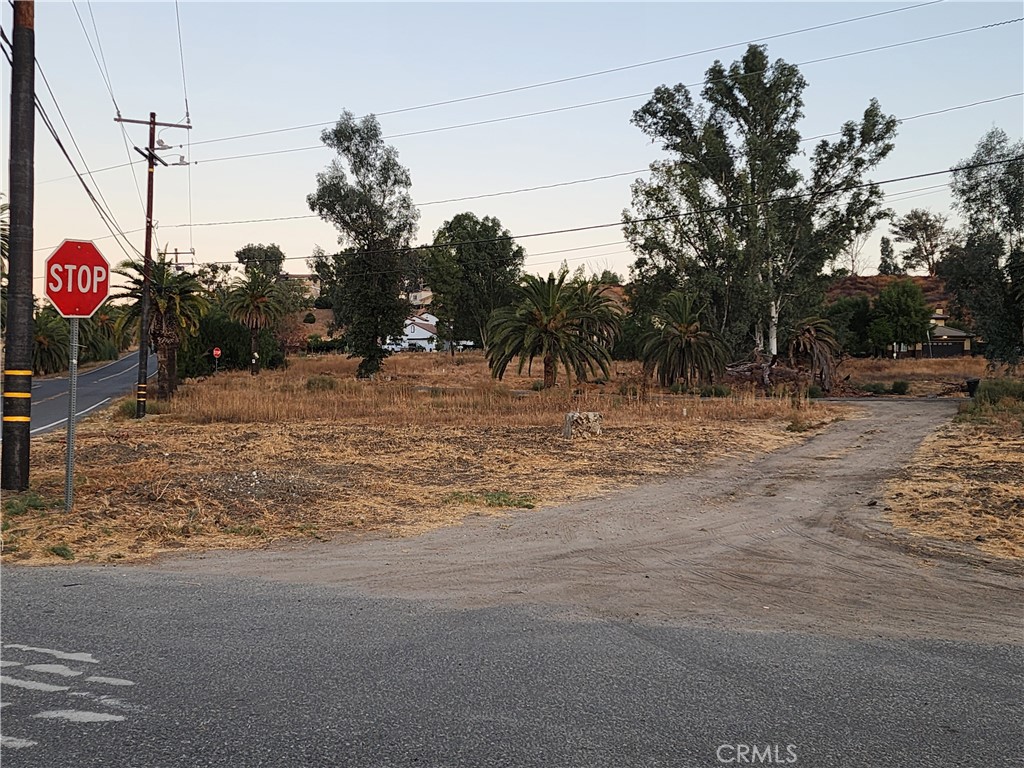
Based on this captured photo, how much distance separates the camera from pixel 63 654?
516 centimetres

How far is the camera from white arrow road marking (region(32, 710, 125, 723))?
413cm

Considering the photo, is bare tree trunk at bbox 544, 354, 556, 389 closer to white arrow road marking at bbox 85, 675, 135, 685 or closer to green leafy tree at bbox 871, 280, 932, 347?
white arrow road marking at bbox 85, 675, 135, 685

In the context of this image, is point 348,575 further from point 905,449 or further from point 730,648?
point 905,449

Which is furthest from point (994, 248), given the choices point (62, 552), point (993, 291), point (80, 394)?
point (80, 394)

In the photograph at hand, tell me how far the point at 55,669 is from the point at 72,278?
21.5 feet

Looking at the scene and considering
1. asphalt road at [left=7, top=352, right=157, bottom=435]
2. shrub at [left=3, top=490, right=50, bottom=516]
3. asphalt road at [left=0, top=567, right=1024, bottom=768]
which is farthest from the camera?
asphalt road at [left=7, top=352, right=157, bottom=435]

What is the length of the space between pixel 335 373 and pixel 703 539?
5118 cm

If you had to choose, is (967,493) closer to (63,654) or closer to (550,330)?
(63,654)

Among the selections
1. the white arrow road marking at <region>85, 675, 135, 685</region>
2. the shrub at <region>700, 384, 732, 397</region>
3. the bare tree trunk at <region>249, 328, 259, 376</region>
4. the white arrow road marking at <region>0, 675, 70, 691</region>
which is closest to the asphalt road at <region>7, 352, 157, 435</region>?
the bare tree trunk at <region>249, 328, 259, 376</region>

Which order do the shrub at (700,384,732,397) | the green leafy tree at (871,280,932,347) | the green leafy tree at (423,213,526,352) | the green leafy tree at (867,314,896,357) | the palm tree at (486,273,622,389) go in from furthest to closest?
the green leafy tree at (423,213,526,352) < the green leafy tree at (867,314,896,357) < the green leafy tree at (871,280,932,347) < the shrub at (700,384,732,397) < the palm tree at (486,273,622,389)

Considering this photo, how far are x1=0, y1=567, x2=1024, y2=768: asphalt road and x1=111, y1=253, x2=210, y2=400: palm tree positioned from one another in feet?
95.8

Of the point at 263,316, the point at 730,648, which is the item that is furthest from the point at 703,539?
the point at 263,316

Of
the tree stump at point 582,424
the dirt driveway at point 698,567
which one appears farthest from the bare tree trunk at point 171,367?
the dirt driveway at point 698,567

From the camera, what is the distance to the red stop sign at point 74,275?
9.99m
